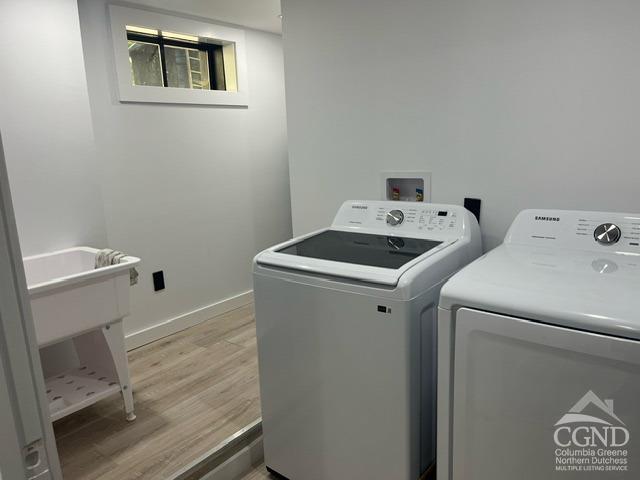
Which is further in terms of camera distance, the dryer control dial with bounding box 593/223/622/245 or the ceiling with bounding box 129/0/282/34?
the ceiling with bounding box 129/0/282/34

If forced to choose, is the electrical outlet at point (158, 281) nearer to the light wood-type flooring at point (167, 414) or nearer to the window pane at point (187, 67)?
the light wood-type flooring at point (167, 414)

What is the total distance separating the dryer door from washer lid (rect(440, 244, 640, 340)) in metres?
0.03

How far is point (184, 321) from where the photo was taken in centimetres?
311

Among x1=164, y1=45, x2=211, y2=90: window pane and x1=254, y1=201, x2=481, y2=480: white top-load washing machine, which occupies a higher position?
x1=164, y1=45, x2=211, y2=90: window pane

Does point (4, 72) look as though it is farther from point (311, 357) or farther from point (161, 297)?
point (311, 357)

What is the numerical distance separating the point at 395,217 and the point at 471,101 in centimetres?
52

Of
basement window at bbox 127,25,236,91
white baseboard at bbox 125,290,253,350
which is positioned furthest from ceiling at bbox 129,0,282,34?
white baseboard at bbox 125,290,253,350

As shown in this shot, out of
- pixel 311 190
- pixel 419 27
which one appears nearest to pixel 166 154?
pixel 311 190

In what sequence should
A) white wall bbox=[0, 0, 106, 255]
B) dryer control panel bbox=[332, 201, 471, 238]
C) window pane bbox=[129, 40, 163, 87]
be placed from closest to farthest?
dryer control panel bbox=[332, 201, 471, 238] → white wall bbox=[0, 0, 106, 255] → window pane bbox=[129, 40, 163, 87]

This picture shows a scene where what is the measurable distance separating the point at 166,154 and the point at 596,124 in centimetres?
233

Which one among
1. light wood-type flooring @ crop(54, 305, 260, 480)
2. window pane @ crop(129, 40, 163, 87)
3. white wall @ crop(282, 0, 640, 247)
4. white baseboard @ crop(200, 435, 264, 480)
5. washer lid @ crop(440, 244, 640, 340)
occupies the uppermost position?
window pane @ crop(129, 40, 163, 87)

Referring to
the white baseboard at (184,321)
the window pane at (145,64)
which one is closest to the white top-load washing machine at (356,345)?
the white baseboard at (184,321)

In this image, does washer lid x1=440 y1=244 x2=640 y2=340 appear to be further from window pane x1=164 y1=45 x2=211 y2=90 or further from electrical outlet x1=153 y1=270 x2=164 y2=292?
window pane x1=164 y1=45 x2=211 y2=90

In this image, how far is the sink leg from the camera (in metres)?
2.03
